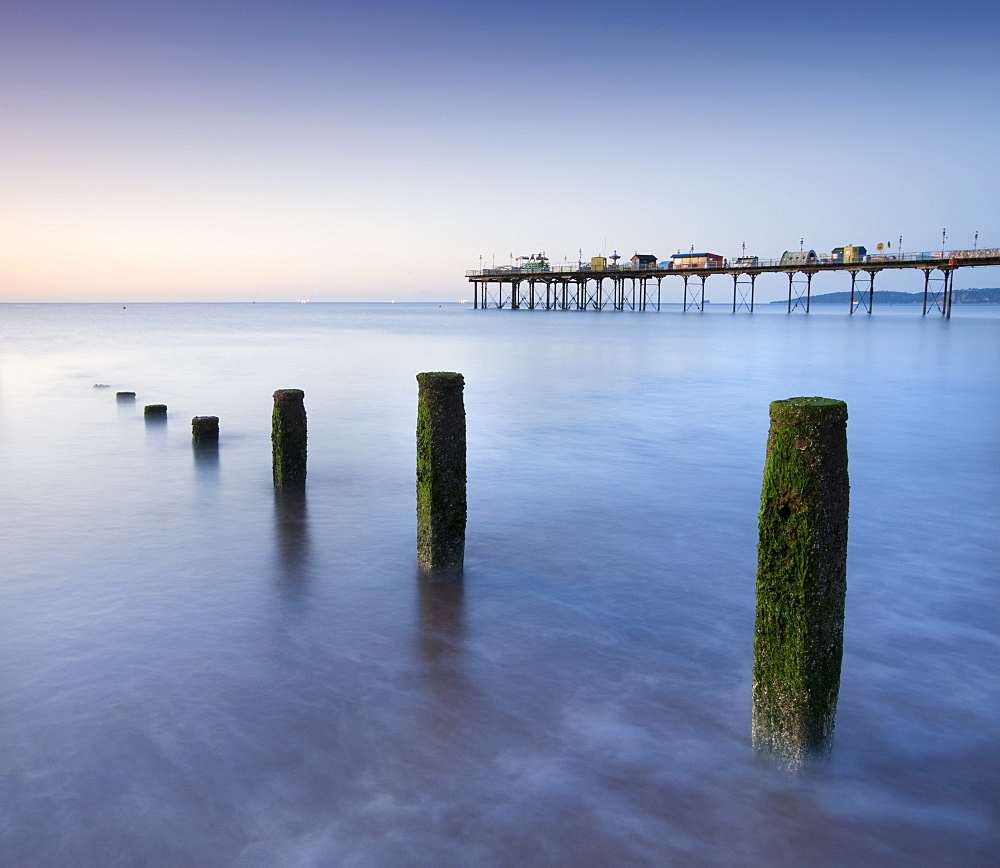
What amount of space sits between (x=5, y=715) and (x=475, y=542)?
16.9 feet

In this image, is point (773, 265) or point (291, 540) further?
point (773, 265)

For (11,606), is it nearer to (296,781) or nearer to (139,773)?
(139,773)

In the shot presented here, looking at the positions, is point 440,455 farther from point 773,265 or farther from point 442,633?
point 773,265

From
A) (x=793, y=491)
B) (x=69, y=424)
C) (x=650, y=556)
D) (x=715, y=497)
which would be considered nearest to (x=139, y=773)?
(x=793, y=491)

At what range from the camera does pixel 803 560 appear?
4.39 metres

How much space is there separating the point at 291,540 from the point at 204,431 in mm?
6257

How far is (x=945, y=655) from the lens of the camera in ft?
22.6

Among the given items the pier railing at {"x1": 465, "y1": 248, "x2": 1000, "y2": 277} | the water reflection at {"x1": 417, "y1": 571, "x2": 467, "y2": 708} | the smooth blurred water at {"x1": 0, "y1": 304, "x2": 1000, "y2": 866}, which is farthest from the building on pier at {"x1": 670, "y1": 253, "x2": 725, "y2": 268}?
the water reflection at {"x1": 417, "y1": 571, "x2": 467, "y2": 708}

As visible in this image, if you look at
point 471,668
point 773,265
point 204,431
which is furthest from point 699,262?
point 471,668

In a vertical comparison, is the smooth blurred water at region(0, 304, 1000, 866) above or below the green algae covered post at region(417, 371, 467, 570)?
below

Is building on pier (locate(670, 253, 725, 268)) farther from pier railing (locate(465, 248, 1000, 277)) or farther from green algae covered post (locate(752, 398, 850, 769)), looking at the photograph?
green algae covered post (locate(752, 398, 850, 769))

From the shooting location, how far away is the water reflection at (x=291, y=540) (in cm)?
847

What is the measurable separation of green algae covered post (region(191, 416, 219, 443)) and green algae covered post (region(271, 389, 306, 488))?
3.72 m

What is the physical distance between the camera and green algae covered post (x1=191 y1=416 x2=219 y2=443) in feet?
49.5
